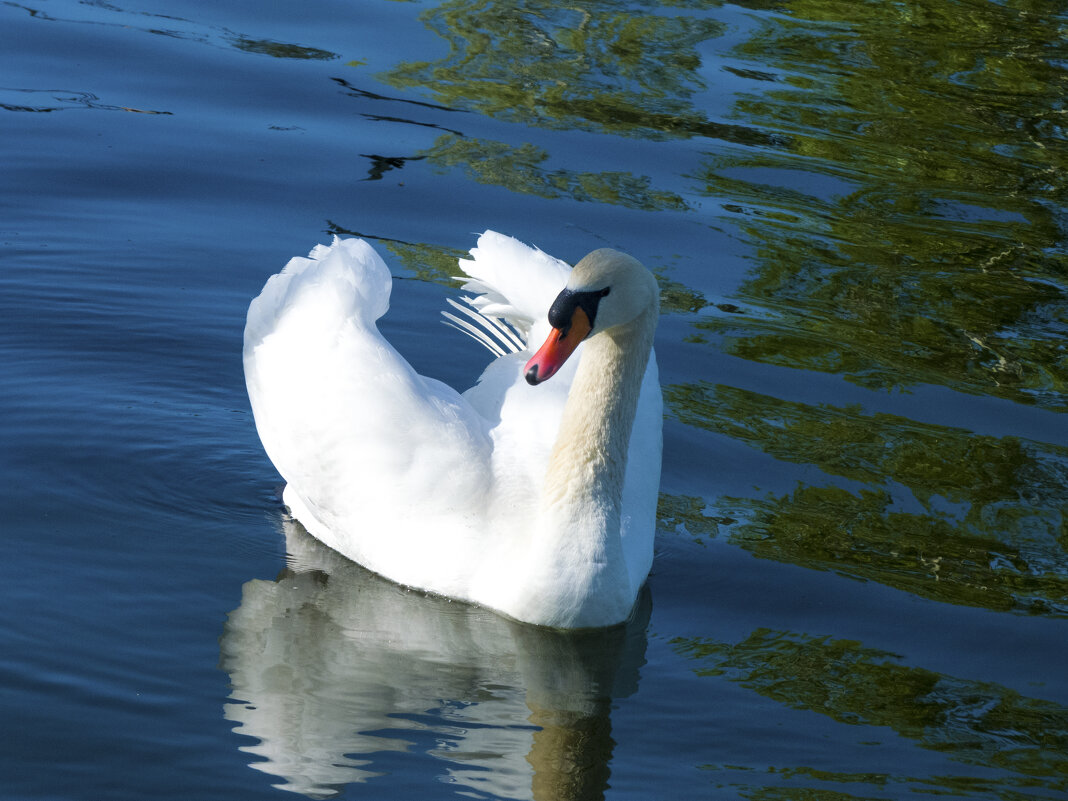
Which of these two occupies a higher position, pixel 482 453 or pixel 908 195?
pixel 908 195

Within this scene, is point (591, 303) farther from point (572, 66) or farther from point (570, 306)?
point (572, 66)

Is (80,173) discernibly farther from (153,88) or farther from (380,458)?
(380,458)

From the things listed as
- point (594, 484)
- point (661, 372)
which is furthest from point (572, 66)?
point (594, 484)

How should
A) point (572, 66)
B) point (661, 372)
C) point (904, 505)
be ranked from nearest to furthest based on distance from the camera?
point (904, 505), point (661, 372), point (572, 66)

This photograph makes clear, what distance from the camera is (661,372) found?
8.18 meters

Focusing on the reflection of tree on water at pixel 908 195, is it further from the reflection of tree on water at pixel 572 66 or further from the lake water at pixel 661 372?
the reflection of tree on water at pixel 572 66

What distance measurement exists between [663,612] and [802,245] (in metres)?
4.38

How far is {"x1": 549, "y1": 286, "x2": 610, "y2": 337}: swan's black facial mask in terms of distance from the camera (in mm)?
5426

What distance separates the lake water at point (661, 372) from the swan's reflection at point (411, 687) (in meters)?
0.02

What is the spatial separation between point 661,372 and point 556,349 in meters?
2.84

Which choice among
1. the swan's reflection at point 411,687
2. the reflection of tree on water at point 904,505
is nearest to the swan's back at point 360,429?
the swan's reflection at point 411,687

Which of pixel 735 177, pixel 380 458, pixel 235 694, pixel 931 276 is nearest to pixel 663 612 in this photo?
pixel 380 458

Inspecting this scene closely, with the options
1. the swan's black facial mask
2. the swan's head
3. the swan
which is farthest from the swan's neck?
the swan's black facial mask

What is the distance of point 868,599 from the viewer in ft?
20.1
